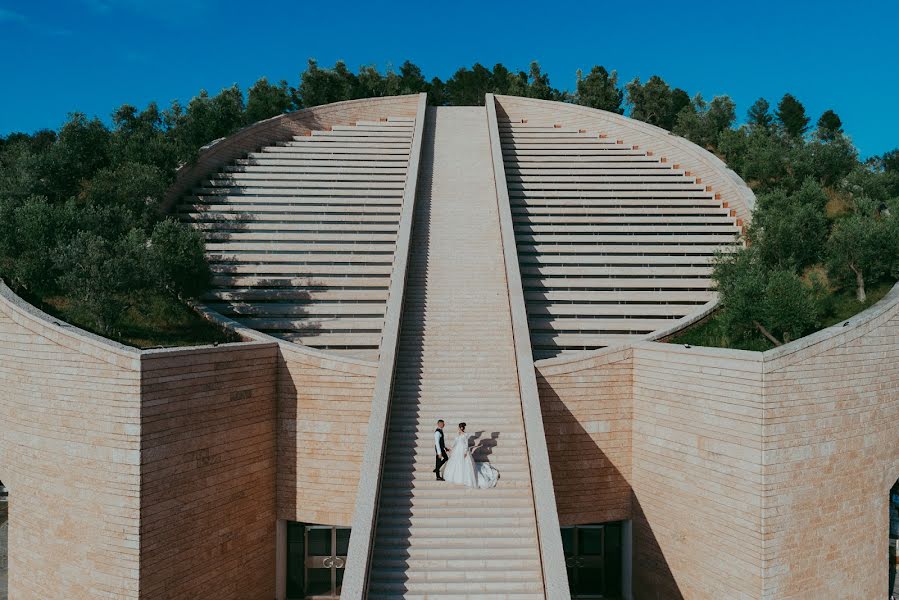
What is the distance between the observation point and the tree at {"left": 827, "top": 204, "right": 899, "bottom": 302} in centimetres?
1218

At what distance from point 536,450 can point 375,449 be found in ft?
7.02

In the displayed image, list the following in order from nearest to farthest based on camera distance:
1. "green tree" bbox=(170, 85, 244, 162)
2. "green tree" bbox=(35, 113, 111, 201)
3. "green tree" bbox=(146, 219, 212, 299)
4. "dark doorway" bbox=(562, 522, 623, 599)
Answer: "dark doorway" bbox=(562, 522, 623, 599) < "green tree" bbox=(146, 219, 212, 299) < "green tree" bbox=(35, 113, 111, 201) < "green tree" bbox=(170, 85, 244, 162)

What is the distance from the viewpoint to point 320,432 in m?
10.2

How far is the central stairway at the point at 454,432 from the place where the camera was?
756 cm

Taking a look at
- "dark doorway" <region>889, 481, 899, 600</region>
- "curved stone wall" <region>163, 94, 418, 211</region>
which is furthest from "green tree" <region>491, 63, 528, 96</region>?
"dark doorway" <region>889, 481, 899, 600</region>

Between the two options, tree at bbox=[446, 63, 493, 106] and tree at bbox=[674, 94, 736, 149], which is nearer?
tree at bbox=[674, 94, 736, 149]

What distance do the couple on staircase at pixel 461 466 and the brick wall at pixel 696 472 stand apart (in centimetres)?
316

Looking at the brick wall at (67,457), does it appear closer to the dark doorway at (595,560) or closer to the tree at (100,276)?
the tree at (100,276)

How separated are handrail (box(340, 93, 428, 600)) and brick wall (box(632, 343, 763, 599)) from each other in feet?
13.6

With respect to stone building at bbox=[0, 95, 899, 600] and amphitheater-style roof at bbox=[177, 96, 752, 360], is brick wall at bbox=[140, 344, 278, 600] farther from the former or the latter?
amphitheater-style roof at bbox=[177, 96, 752, 360]

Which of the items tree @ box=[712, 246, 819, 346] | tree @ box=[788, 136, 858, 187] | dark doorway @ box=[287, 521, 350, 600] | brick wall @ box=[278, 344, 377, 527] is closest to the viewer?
brick wall @ box=[278, 344, 377, 527]

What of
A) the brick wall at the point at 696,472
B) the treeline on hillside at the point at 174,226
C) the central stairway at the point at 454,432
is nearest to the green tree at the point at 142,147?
the treeline on hillside at the point at 174,226

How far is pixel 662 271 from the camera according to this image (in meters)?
14.5

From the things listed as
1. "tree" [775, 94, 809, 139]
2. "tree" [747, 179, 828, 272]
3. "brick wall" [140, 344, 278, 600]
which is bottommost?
"brick wall" [140, 344, 278, 600]
